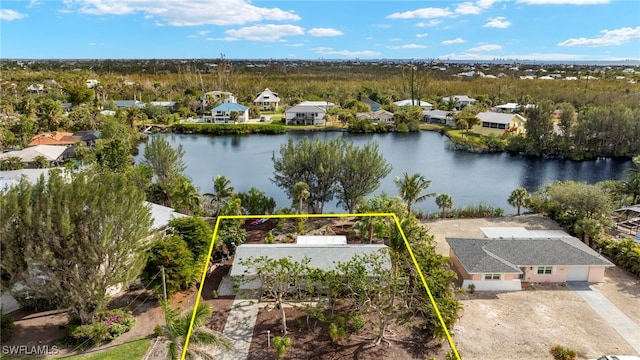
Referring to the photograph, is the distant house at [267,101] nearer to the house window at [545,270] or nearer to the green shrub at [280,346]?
the house window at [545,270]

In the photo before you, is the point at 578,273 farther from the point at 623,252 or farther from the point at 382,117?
the point at 382,117

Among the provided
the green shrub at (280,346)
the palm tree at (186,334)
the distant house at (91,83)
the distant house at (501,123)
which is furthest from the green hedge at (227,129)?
the palm tree at (186,334)

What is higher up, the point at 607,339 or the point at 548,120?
the point at 548,120

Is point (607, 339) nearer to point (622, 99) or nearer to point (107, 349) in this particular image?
point (107, 349)

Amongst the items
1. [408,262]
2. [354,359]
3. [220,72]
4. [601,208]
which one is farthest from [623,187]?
[220,72]

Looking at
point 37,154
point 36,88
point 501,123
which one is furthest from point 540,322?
point 36,88

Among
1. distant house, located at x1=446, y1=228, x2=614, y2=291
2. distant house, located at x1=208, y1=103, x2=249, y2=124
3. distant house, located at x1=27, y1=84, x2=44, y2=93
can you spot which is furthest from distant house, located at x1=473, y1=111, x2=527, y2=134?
distant house, located at x1=27, y1=84, x2=44, y2=93

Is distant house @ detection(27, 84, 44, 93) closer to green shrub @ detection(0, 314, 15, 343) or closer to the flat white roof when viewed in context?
green shrub @ detection(0, 314, 15, 343)
